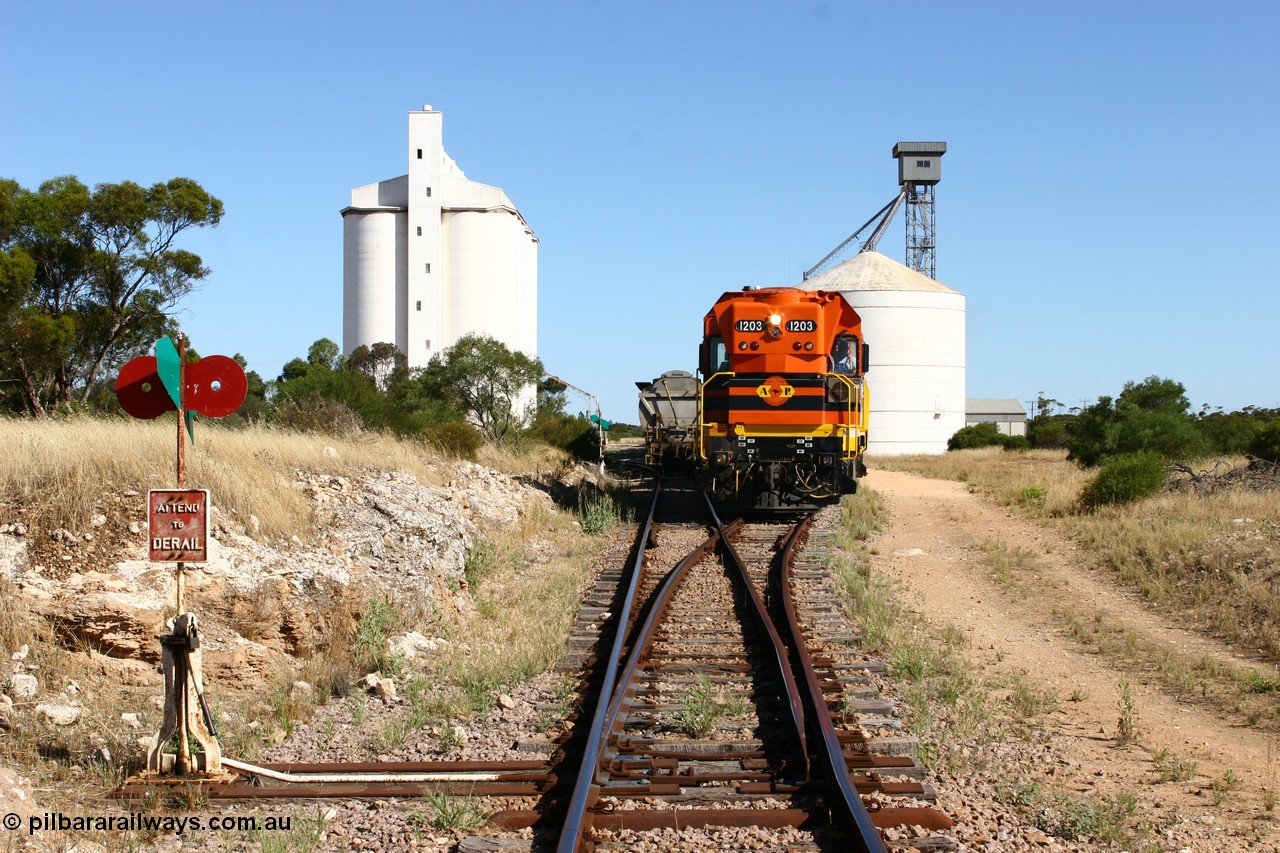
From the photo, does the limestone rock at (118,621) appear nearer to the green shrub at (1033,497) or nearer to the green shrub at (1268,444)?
the green shrub at (1033,497)

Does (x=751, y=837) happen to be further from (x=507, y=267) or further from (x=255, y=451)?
(x=507, y=267)

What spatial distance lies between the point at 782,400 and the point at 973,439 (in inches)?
1808

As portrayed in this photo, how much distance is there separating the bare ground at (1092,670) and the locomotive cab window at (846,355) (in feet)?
9.54

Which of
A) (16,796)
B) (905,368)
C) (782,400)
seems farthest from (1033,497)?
(905,368)

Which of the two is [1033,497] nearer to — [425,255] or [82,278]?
[82,278]

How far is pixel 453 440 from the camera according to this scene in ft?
79.6

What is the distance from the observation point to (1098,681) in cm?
898

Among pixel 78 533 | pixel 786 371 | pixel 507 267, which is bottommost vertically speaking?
pixel 78 533

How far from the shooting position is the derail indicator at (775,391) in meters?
17.1

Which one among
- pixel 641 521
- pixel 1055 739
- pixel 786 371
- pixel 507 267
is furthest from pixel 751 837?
pixel 507 267

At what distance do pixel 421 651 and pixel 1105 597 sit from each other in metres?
8.37

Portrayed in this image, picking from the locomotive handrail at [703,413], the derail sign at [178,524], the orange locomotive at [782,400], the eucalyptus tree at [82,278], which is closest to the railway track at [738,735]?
the derail sign at [178,524]

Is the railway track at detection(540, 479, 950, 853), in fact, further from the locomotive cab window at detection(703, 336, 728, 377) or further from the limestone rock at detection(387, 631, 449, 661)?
the locomotive cab window at detection(703, 336, 728, 377)

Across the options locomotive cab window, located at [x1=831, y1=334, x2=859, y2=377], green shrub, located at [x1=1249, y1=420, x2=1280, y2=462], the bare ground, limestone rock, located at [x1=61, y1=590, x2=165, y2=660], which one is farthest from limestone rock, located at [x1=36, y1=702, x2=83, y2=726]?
green shrub, located at [x1=1249, y1=420, x2=1280, y2=462]
